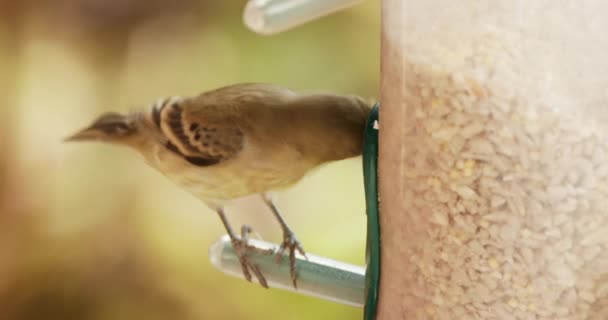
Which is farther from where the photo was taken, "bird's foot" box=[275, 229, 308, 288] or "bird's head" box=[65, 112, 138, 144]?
"bird's head" box=[65, 112, 138, 144]

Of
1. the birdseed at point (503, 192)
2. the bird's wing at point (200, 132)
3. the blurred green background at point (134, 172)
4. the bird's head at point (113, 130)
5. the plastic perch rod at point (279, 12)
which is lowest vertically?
the blurred green background at point (134, 172)

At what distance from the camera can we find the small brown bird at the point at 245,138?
85cm

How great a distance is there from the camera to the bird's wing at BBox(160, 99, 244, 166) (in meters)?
0.97

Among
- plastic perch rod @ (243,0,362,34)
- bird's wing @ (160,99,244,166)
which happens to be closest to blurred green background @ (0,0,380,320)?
bird's wing @ (160,99,244,166)

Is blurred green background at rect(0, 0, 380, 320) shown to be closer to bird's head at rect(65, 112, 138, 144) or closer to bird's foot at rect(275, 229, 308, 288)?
bird's head at rect(65, 112, 138, 144)

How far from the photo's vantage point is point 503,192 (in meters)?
0.61

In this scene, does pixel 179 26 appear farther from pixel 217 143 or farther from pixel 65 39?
pixel 217 143

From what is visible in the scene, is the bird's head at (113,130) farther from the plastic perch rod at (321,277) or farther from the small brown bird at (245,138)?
the plastic perch rod at (321,277)

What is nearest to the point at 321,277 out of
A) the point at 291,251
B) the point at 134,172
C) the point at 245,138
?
the point at 291,251

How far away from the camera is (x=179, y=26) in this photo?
152 centimetres

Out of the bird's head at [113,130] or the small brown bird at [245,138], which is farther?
the bird's head at [113,130]

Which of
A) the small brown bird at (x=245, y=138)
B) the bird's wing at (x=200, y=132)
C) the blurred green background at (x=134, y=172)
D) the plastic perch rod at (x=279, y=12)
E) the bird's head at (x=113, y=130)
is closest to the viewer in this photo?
the plastic perch rod at (x=279, y=12)

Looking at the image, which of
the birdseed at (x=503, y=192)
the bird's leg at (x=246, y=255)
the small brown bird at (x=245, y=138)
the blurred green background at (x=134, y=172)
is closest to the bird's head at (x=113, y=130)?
the small brown bird at (x=245, y=138)

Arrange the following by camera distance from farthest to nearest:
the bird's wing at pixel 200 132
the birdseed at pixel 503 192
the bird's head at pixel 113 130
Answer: the bird's head at pixel 113 130 < the bird's wing at pixel 200 132 < the birdseed at pixel 503 192
